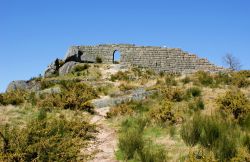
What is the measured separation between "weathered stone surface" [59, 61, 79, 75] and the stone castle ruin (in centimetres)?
99

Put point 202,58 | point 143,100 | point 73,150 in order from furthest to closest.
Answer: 1. point 202,58
2. point 143,100
3. point 73,150

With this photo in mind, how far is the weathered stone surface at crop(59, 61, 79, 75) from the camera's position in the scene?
30802 millimetres

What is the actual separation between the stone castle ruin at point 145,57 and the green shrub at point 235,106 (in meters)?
21.5

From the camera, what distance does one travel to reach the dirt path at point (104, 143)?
8.36 meters

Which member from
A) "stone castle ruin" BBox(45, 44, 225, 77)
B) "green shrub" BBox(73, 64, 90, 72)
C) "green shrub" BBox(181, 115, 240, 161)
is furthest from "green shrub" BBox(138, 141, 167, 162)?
"stone castle ruin" BBox(45, 44, 225, 77)

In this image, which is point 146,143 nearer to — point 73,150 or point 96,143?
point 96,143

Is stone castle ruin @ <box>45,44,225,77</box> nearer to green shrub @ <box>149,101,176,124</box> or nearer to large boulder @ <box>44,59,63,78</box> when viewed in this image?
large boulder @ <box>44,59,63,78</box>

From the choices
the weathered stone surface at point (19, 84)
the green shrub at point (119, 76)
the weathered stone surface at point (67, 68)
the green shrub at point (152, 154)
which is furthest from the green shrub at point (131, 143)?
the weathered stone surface at point (67, 68)

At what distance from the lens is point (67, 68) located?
102ft

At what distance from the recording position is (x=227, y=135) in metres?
8.39

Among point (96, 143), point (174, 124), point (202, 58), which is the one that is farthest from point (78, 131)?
point (202, 58)

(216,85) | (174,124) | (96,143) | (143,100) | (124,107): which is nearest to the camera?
(96,143)

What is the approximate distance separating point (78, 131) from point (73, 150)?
8.17 feet

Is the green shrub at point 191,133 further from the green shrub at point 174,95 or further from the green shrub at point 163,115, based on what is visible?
the green shrub at point 174,95
